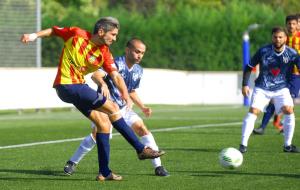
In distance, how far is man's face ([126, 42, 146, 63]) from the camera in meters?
11.5

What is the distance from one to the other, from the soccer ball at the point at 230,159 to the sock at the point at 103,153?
5.06 feet

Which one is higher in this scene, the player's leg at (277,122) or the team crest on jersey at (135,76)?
the team crest on jersey at (135,76)

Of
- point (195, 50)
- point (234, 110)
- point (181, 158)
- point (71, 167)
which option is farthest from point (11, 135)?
point (195, 50)

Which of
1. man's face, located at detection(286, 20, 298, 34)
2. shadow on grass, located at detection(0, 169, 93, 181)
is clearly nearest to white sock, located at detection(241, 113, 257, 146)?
man's face, located at detection(286, 20, 298, 34)

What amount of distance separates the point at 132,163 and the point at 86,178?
1.72 m

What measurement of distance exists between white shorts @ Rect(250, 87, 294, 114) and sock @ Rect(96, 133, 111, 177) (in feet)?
13.1

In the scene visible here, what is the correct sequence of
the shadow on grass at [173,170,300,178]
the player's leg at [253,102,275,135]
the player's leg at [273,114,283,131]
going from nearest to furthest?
the shadow on grass at [173,170,300,178] < the player's leg at [253,102,275,135] < the player's leg at [273,114,283,131]

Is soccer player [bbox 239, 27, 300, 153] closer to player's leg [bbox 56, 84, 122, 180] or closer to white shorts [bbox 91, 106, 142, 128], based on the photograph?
white shorts [bbox 91, 106, 142, 128]

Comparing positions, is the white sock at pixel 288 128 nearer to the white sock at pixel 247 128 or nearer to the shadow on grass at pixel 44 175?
the white sock at pixel 247 128

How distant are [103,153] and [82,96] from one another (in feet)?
2.38

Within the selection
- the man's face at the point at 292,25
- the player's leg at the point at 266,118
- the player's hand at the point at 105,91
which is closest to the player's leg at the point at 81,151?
the player's hand at the point at 105,91

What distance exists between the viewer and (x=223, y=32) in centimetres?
3772

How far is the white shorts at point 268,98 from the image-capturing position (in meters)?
14.4

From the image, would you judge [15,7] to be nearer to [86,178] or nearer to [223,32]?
Answer: [223,32]
